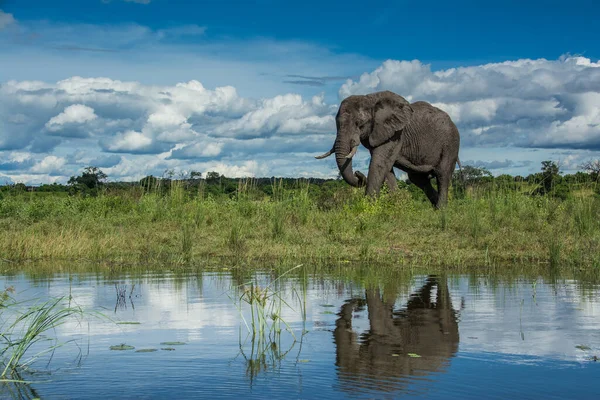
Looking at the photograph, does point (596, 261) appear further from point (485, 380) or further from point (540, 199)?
point (485, 380)

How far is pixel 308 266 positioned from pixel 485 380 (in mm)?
6865

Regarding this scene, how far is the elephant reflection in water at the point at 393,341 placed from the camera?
5.63 metres

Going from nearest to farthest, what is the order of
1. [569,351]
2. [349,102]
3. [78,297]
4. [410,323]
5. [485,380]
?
[485,380], [569,351], [410,323], [78,297], [349,102]

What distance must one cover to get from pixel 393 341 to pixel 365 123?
12.9 metres

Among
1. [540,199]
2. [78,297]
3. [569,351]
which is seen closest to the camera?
[569,351]

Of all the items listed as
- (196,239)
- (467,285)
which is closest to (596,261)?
(467,285)

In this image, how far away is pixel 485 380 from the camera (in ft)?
17.9

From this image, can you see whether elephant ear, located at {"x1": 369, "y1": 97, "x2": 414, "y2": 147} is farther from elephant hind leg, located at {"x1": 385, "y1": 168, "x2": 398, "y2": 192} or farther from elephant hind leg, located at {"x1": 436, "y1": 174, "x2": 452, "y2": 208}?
elephant hind leg, located at {"x1": 436, "y1": 174, "x2": 452, "y2": 208}

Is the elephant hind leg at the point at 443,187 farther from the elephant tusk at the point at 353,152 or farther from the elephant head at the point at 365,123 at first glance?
the elephant tusk at the point at 353,152

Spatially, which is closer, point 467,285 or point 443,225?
point 467,285

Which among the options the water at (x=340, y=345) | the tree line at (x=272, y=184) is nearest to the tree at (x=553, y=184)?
the tree line at (x=272, y=184)

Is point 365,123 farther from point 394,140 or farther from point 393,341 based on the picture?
point 393,341

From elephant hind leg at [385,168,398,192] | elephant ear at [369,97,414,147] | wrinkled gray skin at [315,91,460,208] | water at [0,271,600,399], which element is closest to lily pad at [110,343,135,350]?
water at [0,271,600,399]

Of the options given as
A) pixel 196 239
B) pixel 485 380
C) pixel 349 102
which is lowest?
pixel 485 380
